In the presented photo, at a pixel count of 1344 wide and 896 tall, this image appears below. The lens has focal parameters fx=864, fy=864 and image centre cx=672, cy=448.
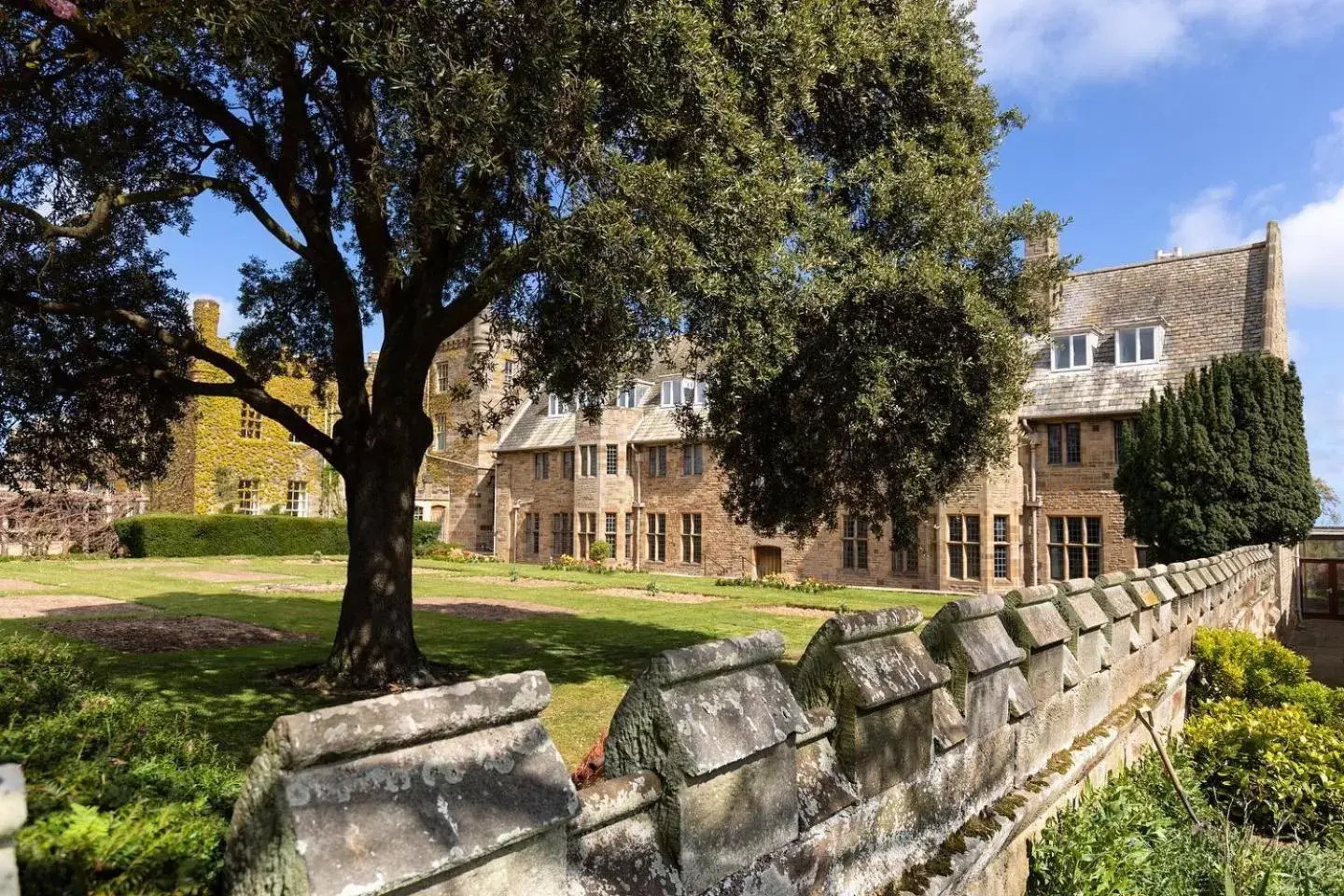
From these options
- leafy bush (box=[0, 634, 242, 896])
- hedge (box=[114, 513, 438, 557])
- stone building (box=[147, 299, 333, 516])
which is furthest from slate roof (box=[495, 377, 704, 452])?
leafy bush (box=[0, 634, 242, 896])

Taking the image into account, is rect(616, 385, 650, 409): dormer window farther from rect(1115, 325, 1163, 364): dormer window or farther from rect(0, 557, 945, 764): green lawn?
rect(1115, 325, 1163, 364): dormer window

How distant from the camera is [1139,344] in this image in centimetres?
2795

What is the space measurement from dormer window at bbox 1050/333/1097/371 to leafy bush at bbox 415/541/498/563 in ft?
83.1

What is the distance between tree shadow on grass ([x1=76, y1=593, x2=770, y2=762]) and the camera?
8.41 m

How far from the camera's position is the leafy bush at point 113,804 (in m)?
1.64

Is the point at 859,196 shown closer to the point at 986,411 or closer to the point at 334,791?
the point at 986,411

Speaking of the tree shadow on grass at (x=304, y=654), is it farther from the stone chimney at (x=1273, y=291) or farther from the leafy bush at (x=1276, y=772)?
the stone chimney at (x=1273, y=291)

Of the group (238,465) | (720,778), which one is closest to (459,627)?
(720,778)

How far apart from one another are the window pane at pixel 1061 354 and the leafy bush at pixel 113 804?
3011cm

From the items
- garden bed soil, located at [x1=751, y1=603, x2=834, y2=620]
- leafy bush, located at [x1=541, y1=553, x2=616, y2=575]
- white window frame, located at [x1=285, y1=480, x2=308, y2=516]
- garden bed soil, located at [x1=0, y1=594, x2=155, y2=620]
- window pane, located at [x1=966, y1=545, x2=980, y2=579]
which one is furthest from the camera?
white window frame, located at [x1=285, y1=480, x2=308, y2=516]

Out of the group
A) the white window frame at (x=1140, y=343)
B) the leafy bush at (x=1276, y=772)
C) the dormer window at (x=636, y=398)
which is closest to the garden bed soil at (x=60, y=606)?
the leafy bush at (x=1276, y=772)

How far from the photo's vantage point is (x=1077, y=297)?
3033cm

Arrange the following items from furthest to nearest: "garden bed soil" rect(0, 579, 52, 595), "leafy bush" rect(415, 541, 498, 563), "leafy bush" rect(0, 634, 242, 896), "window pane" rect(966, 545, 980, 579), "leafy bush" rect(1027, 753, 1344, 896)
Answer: "leafy bush" rect(415, 541, 498, 563), "window pane" rect(966, 545, 980, 579), "garden bed soil" rect(0, 579, 52, 595), "leafy bush" rect(1027, 753, 1344, 896), "leafy bush" rect(0, 634, 242, 896)

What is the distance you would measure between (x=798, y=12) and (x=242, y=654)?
34.1ft
